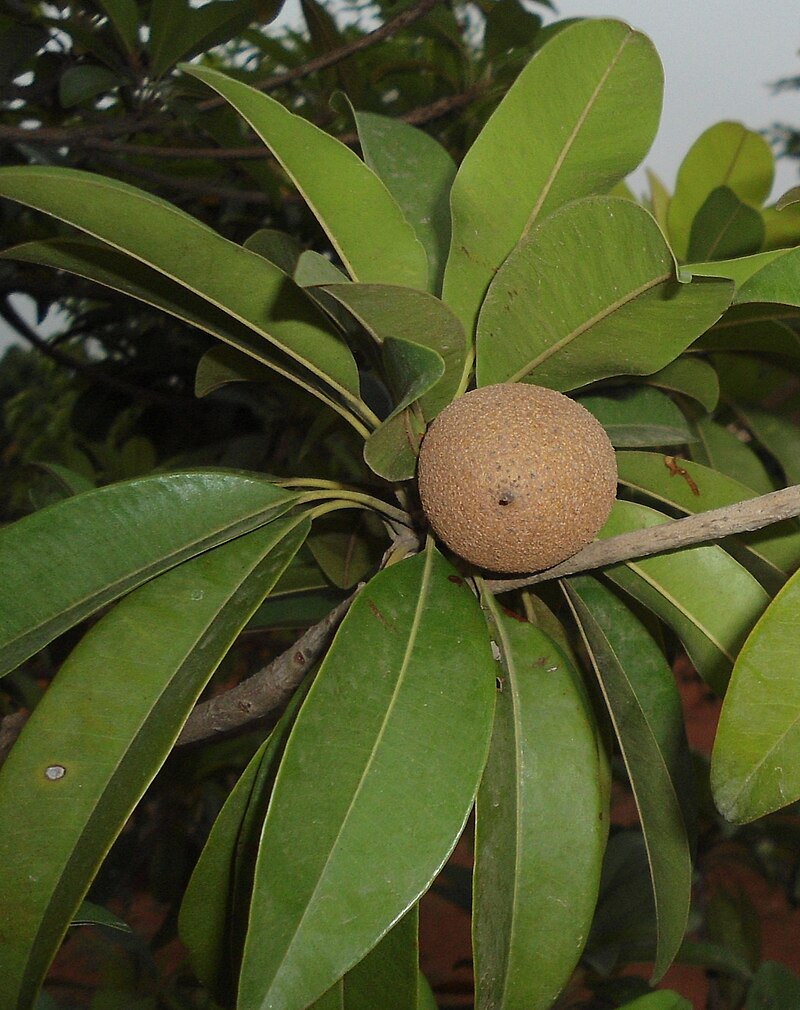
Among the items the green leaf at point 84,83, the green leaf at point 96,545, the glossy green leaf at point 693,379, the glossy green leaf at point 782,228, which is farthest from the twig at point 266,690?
the green leaf at point 84,83

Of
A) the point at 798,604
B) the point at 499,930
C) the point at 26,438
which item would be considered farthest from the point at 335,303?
the point at 26,438

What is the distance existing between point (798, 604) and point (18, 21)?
1.78 meters

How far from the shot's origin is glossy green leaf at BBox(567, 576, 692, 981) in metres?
0.81

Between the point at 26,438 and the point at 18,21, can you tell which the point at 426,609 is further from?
the point at 26,438

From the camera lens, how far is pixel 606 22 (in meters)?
0.75

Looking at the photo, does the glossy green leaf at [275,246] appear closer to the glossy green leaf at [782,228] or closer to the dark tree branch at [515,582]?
the dark tree branch at [515,582]

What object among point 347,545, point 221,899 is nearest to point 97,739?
point 221,899

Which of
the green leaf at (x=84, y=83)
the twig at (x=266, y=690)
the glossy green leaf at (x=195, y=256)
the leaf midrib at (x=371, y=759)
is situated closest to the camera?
the leaf midrib at (x=371, y=759)

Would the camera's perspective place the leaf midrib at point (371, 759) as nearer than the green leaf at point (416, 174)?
Yes

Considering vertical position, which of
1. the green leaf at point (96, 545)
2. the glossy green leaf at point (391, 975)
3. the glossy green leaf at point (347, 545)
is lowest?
the glossy green leaf at point (391, 975)

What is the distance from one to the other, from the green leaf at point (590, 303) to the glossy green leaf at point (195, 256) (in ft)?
0.49

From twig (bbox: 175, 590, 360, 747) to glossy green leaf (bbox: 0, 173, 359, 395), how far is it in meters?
0.23

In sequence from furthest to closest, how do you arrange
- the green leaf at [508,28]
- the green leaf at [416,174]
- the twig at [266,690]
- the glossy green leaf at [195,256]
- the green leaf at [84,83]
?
the green leaf at [508,28]
the green leaf at [84,83]
the green leaf at [416,174]
the twig at [266,690]
the glossy green leaf at [195,256]

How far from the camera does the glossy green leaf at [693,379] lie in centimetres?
102
